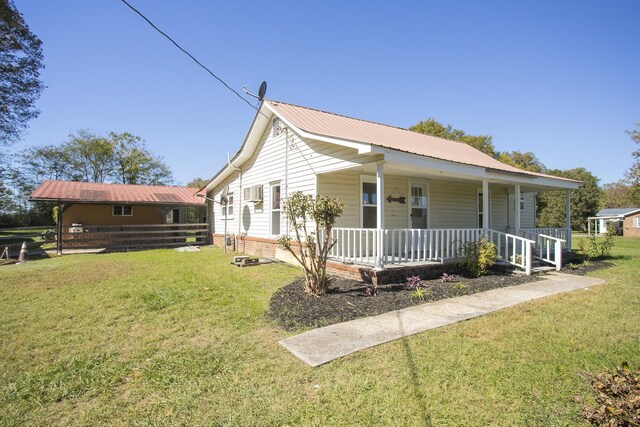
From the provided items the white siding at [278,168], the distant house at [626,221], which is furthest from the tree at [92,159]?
the distant house at [626,221]

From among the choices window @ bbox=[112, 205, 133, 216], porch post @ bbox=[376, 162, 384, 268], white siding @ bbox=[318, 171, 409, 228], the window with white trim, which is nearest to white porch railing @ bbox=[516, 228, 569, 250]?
white siding @ bbox=[318, 171, 409, 228]

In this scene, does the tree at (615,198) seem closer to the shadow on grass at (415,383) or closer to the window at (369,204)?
the window at (369,204)

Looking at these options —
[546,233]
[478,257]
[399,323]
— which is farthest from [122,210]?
A: [546,233]

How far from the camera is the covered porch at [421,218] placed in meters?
8.41

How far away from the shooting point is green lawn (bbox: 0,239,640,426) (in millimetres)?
2854

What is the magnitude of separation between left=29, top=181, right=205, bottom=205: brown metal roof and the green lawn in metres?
12.2

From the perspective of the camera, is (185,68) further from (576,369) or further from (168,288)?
(576,369)

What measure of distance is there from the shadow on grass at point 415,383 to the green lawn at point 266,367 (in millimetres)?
12

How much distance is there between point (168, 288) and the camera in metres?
7.48

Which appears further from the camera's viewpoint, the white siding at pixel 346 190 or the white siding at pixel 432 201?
the white siding at pixel 432 201

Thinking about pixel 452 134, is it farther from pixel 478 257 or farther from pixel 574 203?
pixel 478 257

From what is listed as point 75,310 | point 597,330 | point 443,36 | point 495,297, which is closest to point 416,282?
point 495,297

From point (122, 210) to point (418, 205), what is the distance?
19156 mm

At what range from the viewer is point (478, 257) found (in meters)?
8.94
